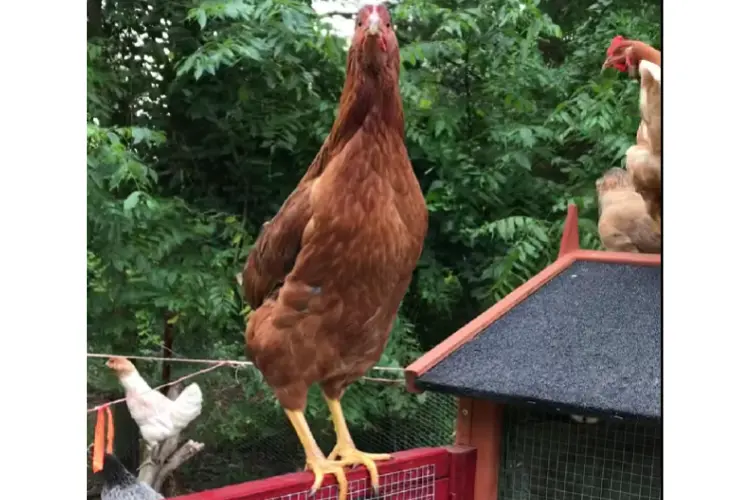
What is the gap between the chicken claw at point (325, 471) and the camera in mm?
980

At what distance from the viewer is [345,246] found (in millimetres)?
949

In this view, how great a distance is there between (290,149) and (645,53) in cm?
54

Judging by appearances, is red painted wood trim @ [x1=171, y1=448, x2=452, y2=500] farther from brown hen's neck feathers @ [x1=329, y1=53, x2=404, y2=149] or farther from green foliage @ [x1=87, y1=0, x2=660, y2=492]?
brown hen's neck feathers @ [x1=329, y1=53, x2=404, y2=149]

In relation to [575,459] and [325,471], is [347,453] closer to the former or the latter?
[325,471]

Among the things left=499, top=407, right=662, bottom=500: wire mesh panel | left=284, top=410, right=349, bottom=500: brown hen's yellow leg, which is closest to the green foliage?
left=284, top=410, right=349, bottom=500: brown hen's yellow leg

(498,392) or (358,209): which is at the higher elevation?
(358,209)

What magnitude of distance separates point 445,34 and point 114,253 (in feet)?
1.96

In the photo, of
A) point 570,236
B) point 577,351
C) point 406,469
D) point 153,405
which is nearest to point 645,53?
point 570,236

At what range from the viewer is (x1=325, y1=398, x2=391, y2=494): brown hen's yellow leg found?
103cm

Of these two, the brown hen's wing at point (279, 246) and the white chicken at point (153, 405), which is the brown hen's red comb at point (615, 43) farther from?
the white chicken at point (153, 405)
